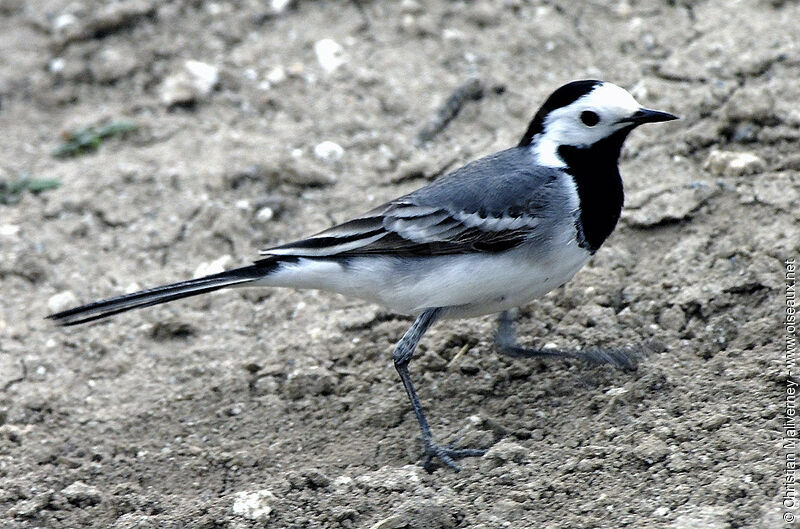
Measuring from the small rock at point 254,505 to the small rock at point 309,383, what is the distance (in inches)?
35.9

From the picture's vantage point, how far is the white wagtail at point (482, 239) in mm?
5289

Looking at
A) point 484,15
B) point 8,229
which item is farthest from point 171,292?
point 484,15

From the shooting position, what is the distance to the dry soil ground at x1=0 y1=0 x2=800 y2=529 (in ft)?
16.1

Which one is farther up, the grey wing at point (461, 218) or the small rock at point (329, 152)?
the grey wing at point (461, 218)

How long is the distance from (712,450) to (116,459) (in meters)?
2.98

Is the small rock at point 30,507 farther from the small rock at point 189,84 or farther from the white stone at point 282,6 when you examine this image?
the white stone at point 282,6

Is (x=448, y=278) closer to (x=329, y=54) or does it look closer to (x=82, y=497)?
(x=82, y=497)

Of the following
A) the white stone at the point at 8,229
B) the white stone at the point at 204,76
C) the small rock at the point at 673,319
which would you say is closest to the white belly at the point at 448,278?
the small rock at the point at 673,319

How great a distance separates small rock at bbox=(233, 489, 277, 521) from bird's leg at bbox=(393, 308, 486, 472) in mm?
769

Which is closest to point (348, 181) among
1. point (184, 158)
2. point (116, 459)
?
point (184, 158)

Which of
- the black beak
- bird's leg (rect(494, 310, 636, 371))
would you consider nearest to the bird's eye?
the black beak

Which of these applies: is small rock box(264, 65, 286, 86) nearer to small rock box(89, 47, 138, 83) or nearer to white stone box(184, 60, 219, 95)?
white stone box(184, 60, 219, 95)

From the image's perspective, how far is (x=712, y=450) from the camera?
4668 millimetres

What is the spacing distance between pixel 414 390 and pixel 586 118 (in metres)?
1.65
